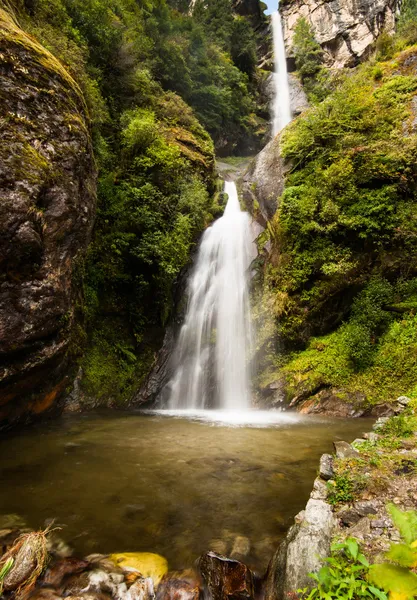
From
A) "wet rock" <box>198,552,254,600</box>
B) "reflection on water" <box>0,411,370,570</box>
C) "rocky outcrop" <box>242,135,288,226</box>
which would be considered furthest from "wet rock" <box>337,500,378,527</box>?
"rocky outcrop" <box>242,135,288,226</box>

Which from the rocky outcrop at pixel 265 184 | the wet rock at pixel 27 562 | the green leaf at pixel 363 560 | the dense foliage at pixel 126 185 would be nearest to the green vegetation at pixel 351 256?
the rocky outcrop at pixel 265 184

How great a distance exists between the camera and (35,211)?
5078 mm

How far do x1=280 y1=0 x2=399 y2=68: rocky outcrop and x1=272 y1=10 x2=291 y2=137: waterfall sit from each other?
131 inches

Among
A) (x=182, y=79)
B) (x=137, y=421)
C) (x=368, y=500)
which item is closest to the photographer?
(x=368, y=500)

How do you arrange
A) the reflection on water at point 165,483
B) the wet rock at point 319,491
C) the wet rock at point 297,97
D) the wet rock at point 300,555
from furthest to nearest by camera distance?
the wet rock at point 297,97 → the reflection on water at point 165,483 → the wet rock at point 319,491 → the wet rock at point 300,555

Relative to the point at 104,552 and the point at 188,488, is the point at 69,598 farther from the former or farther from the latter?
the point at 188,488

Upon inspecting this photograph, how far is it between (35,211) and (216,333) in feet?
26.3

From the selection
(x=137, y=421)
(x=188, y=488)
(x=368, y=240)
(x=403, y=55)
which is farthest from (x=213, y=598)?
(x=403, y=55)

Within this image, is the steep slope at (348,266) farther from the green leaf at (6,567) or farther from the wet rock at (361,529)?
the green leaf at (6,567)

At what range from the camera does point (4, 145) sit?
A: 4805 mm

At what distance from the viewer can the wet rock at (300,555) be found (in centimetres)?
227

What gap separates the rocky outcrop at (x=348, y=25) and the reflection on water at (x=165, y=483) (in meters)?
31.0

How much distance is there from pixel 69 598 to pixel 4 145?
554 centimetres

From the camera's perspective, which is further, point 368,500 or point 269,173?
point 269,173
